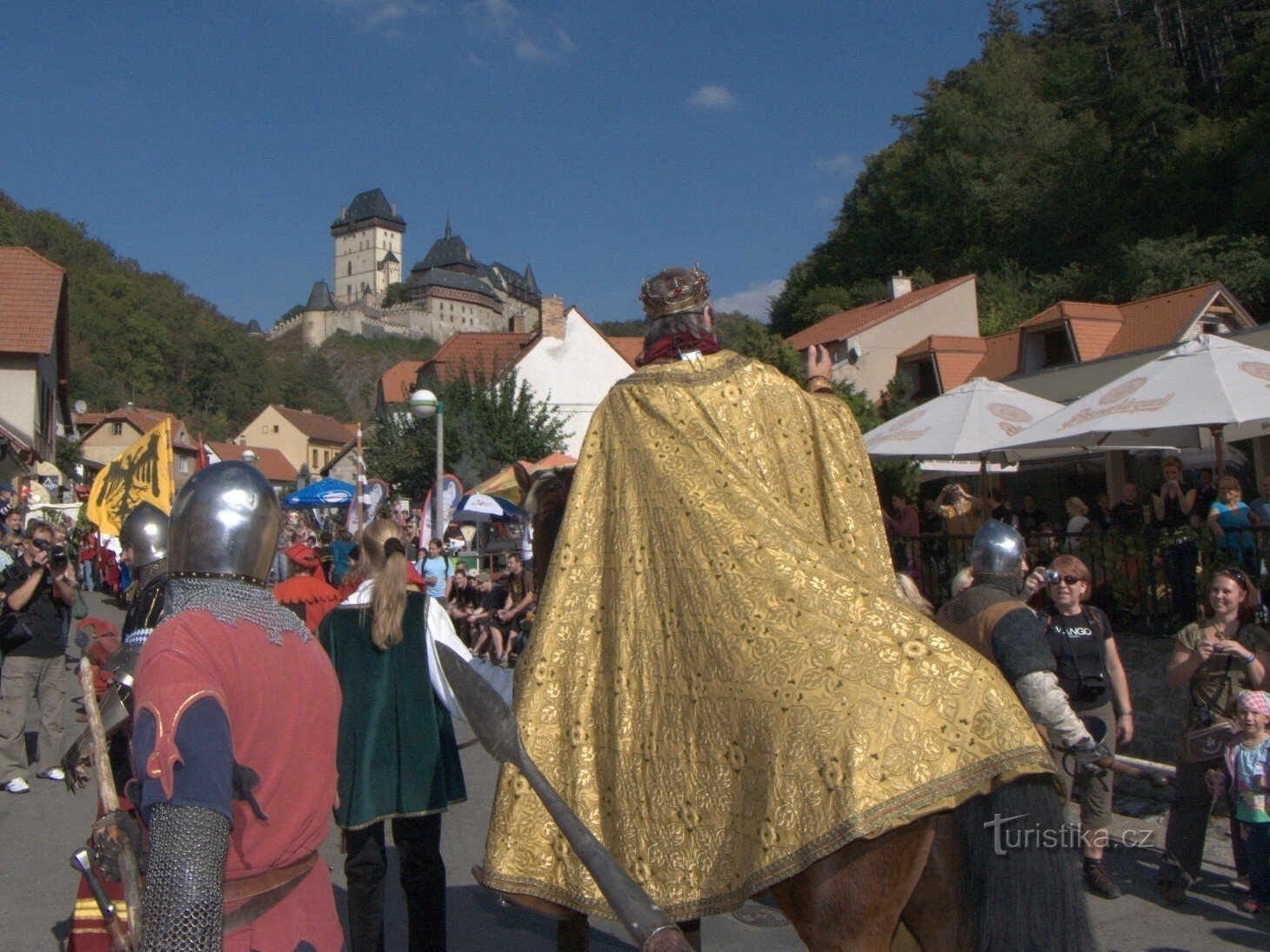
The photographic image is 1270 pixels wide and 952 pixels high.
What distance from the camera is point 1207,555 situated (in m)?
8.12

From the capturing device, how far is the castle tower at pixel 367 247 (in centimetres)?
16475

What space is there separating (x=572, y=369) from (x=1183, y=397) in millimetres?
38854

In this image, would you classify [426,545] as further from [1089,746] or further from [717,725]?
[717,725]

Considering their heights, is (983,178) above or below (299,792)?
above

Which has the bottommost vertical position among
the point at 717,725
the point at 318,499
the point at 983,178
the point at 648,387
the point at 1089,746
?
the point at 1089,746

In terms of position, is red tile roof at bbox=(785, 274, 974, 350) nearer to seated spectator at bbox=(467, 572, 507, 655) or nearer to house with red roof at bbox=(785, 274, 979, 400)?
house with red roof at bbox=(785, 274, 979, 400)

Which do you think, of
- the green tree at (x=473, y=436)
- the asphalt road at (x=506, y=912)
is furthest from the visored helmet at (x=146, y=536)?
the green tree at (x=473, y=436)

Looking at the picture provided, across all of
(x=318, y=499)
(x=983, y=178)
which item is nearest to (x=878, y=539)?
(x=318, y=499)

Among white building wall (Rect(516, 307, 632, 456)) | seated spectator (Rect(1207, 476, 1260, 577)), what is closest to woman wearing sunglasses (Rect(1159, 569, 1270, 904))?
seated spectator (Rect(1207, 476, 1260, 577))

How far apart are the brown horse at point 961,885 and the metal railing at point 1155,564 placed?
20.6 ft

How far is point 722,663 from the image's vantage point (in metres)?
2.64

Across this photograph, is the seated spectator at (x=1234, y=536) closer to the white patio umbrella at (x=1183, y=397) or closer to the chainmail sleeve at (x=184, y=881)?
the white patio umbrella at (x=1183, y=397)

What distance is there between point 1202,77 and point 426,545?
5197cm

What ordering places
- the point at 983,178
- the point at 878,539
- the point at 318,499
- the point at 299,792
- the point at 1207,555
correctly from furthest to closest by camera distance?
the point at 983,178 → the point at 318,499 → the point at 1207,555 → the point at 878,539 → the point at 299,792
